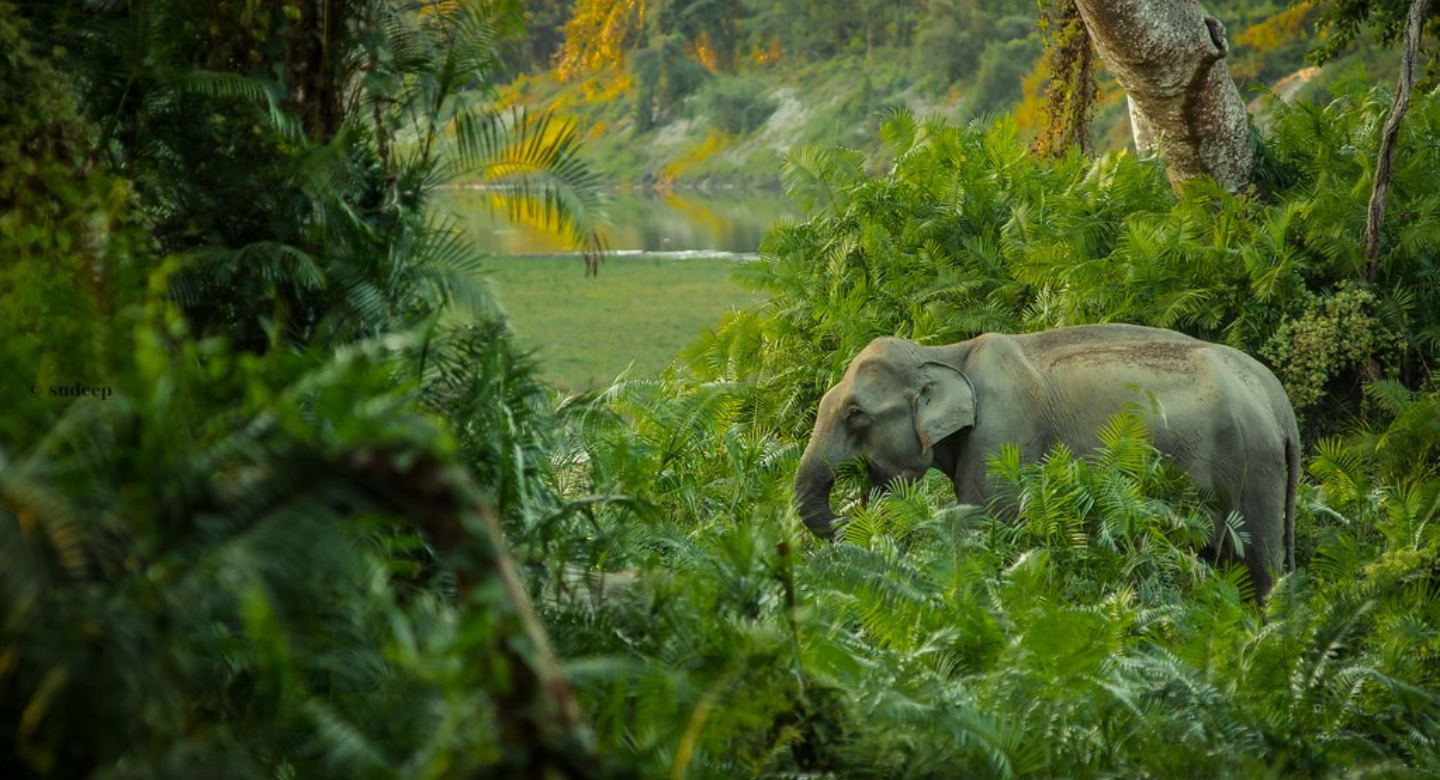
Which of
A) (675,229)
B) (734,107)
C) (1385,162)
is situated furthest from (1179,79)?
(734,107)

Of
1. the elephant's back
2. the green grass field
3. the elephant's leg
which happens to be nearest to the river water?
the green grass field

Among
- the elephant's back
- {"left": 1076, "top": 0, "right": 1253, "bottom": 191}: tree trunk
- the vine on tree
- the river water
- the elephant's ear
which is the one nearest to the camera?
the elephant's ear

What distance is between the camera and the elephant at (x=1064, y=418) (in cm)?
673

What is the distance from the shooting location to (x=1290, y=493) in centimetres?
691

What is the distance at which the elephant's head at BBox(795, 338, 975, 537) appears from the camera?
6.85 m

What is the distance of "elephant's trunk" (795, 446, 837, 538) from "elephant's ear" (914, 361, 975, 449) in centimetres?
45

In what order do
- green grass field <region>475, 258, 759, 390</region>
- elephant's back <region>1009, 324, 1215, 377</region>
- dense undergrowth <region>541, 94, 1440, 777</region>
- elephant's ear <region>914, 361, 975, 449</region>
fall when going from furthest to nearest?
green grass field <region>475, 258, 759, 390</region>
elephant's back <region>1009, 324, 1215, 377</region>
elephant's ear <region>914, 361, 975, 449</region>
dense undergrowth <region>541, 94, 1440, 777</region>

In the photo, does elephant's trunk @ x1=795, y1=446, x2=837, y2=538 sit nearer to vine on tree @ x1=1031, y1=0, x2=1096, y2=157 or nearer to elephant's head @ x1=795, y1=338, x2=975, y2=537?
elephant's head @ x1=795, y1=338, x2=975, y2=537

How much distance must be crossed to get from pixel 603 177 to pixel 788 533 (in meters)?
1.24

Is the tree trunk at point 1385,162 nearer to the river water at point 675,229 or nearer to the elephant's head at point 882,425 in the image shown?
the elephant's head at point 882,425

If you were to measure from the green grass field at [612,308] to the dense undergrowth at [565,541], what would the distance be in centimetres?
498

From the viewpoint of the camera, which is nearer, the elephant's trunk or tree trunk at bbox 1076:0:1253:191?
the elephant's trunk

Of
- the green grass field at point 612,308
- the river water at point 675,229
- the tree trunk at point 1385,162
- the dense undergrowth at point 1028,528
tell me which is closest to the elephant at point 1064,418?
the dense undergrowth at point 1028,528

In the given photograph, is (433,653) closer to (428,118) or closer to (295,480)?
(295,480)
